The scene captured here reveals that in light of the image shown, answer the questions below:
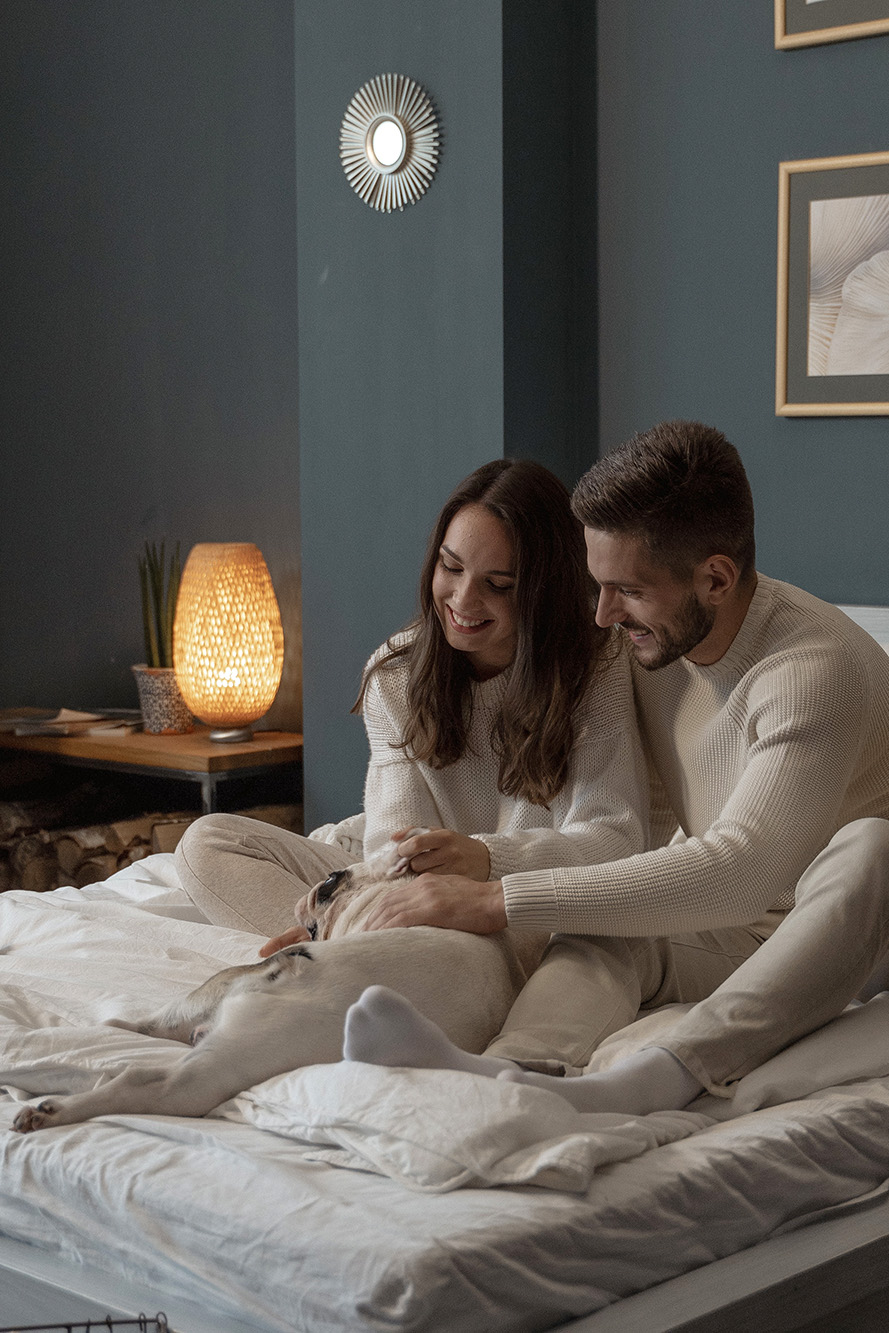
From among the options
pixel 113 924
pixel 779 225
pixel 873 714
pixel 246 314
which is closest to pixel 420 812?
pixel 113 924

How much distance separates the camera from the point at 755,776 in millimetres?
1952

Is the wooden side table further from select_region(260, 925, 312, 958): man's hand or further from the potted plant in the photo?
select_region(260, 925, 312, 958): man's hand

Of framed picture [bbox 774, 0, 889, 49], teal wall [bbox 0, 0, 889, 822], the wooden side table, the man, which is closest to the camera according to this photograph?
the man

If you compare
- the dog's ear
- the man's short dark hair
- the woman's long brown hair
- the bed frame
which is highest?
the man's short dark hair

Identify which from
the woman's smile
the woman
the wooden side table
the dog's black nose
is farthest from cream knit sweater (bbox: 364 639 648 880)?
the wooden side table

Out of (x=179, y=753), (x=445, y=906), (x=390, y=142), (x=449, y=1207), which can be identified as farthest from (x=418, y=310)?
(x=449, y=1207)

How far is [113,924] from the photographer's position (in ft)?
7.74

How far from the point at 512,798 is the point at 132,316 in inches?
103

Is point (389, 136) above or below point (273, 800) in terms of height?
above

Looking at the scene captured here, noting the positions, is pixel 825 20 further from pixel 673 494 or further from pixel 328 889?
pixel 328 889

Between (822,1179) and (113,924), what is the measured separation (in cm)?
123

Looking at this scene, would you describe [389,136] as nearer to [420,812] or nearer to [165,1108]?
[420,812]

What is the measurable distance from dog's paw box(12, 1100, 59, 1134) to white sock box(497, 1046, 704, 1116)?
18.2 inches

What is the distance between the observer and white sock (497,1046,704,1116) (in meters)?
1.52
